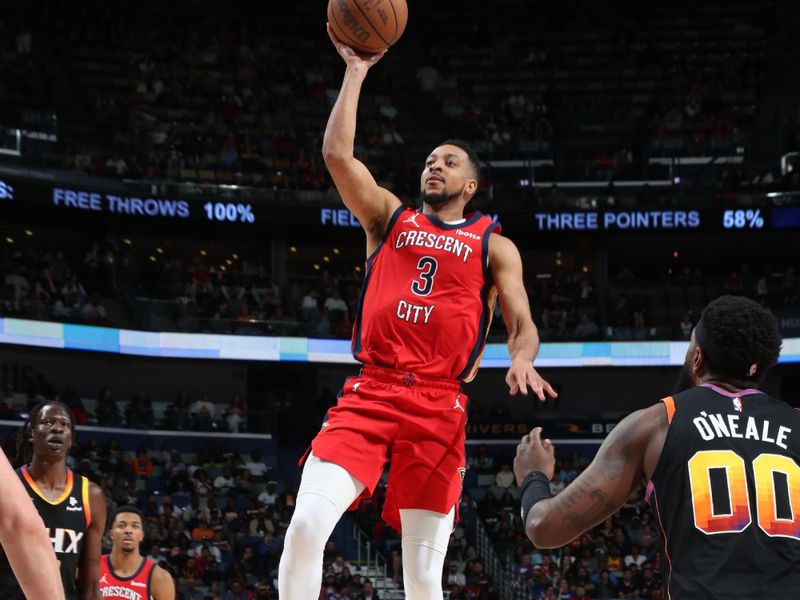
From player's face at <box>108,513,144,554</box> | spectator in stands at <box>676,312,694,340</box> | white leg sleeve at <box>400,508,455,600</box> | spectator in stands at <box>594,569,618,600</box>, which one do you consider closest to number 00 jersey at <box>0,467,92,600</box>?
player's face at <box>108,513,144,554</box>

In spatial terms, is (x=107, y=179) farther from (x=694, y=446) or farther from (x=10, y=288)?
(x=694, y=446)

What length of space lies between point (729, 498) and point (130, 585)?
5549 mm

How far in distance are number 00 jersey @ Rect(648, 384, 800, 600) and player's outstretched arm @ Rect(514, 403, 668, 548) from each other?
0.05m

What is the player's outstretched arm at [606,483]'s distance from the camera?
11.6 feet

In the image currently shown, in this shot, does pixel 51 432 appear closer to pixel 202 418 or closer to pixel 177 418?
pixel 177 418

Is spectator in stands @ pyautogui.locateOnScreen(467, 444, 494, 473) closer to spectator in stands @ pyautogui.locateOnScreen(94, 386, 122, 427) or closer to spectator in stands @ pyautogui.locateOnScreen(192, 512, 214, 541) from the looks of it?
spectator in stands @ pyautogui.locateOnScreen(192, 512, 214, 541)

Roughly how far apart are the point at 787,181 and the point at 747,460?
2224 centimetres

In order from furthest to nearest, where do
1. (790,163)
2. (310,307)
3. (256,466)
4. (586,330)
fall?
(790,163) → (310,307) → (586,330) → (256,466)

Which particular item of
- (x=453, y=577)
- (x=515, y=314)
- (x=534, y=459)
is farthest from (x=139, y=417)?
(x=534, y=459)

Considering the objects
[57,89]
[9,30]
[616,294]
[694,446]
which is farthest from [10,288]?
[694,446]

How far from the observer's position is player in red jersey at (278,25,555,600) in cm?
533

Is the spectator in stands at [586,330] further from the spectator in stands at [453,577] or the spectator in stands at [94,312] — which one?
the spectator in stands at [94,312]

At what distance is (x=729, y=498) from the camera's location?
336 cm

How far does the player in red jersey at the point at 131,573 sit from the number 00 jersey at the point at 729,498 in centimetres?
519
